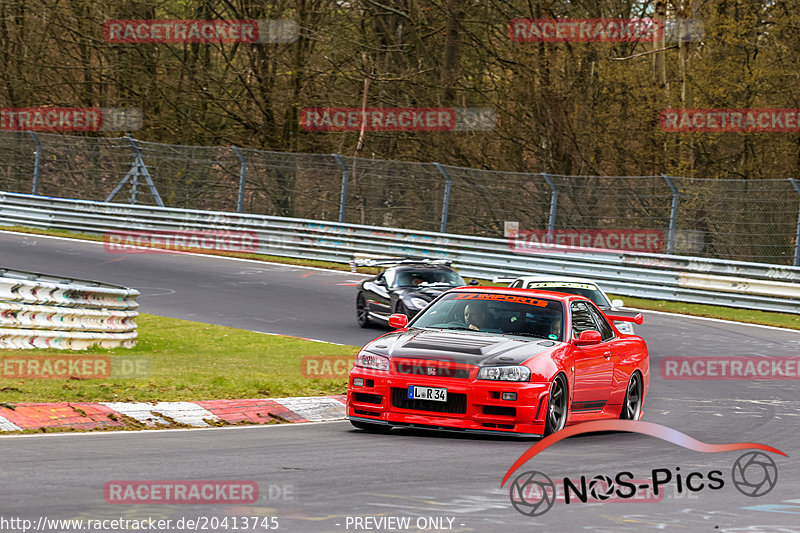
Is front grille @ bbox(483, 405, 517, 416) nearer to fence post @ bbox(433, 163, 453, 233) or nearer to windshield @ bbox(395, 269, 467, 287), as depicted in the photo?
windshield @ bbox(395, 269, 467, 287)

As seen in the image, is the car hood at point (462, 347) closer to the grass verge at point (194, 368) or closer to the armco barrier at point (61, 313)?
the grass verge at point (194, 368)

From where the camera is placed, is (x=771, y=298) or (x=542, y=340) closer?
(x=542, y=340)

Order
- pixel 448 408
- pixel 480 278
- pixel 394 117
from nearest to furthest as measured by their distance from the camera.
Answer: pixel 448 408 < pixel 480 278 < pixel 394 117

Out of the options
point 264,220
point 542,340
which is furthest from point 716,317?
point 542,340

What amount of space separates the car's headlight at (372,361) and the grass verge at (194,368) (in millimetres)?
1910

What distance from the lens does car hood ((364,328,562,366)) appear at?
954 cm

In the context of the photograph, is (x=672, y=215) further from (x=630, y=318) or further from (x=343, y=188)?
(x=630, y=318)

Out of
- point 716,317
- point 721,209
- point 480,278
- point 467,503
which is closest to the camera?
point 467,503

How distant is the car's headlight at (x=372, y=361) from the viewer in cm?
977

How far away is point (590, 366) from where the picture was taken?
10.5 m

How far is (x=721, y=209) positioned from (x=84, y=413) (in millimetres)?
19110

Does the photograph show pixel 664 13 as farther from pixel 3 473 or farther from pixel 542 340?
pixel 3 473

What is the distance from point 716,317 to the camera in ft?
79.7

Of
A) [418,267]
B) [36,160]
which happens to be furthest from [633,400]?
[36,160]
